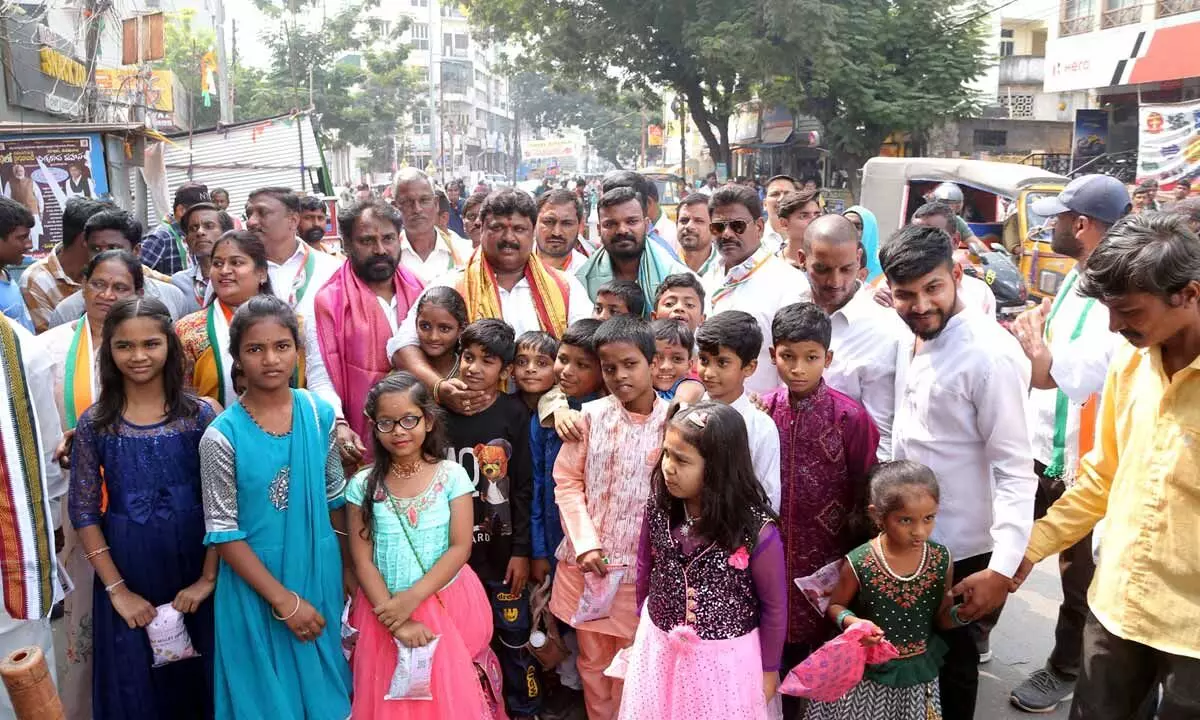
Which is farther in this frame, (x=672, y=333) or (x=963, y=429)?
(x=672, y=333)

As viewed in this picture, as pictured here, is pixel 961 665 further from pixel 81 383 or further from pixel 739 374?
pixel 81 383

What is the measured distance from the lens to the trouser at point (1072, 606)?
3463 millimetres

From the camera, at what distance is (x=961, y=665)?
291 centimetres

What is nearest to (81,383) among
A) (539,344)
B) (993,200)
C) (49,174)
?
(539,344)

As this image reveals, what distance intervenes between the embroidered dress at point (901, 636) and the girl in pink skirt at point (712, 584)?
338 millimetres

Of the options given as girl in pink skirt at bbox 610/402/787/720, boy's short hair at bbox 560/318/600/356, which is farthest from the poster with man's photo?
girl in pink skirt at bbox 610/402/787/720

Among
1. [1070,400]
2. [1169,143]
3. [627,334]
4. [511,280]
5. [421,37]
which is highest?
[421,37]

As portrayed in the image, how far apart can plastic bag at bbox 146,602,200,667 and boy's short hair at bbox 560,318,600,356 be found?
155 centimetres

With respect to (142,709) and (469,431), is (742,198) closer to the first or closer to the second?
(469,431)

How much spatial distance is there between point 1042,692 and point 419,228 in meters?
3.92

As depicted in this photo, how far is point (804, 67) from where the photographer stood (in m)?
20.3

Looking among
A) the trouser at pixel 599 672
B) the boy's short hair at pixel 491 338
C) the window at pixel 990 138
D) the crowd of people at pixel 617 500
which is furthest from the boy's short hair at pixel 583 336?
the window at pixel 990 138

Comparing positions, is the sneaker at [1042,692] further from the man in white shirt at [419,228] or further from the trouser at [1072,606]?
the man in white shirt at [419,228]

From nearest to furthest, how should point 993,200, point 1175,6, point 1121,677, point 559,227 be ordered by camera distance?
point 1121,677 < point 559,227 < point 993,200 < point 1175,6
